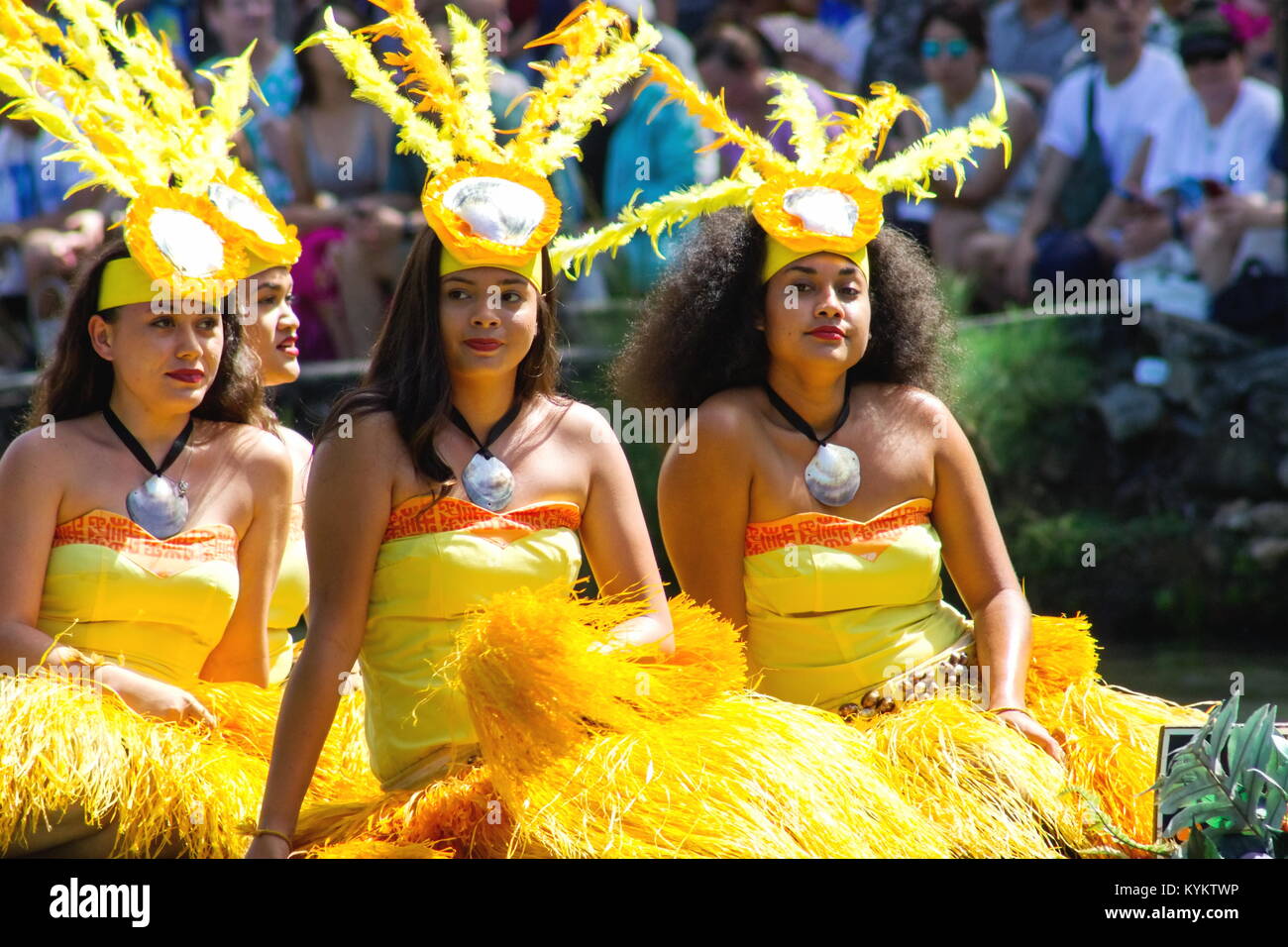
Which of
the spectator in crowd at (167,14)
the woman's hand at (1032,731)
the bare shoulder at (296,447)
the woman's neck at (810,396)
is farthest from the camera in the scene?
the spectator in crowd at (167,14)

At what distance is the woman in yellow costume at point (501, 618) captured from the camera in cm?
298

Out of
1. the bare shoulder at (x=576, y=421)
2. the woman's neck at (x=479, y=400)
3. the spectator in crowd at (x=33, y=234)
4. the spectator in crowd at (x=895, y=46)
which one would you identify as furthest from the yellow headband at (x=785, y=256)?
the spectator in crowd at (x=895, y=46)

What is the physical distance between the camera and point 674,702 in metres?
3.17

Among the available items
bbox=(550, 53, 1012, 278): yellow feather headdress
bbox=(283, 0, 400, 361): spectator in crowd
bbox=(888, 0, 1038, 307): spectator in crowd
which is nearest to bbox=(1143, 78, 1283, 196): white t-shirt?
bbox=(888, 0, 1038, 307): spectator in crowd

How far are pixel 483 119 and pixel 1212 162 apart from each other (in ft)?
15.7

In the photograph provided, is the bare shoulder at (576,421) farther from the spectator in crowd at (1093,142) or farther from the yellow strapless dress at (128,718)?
the spectator in crowd at (1093,142)

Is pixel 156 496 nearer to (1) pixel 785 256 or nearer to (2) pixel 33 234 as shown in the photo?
(1) pixel 785 256

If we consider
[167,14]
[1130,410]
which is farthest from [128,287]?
[167,14]

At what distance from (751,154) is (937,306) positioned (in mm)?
587

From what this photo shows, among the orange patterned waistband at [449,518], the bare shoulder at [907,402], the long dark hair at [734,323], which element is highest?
the long dark hair at [734,323]

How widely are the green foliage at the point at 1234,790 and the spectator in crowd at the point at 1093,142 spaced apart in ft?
16.0

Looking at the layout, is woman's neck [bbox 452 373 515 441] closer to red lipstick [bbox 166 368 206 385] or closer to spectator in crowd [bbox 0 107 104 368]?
red lipstick [bbox 166 368 206 385]

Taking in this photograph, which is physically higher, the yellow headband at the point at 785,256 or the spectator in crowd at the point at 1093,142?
the spectator in crowd at the point at 1093,142

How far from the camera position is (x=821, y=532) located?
3697mm
